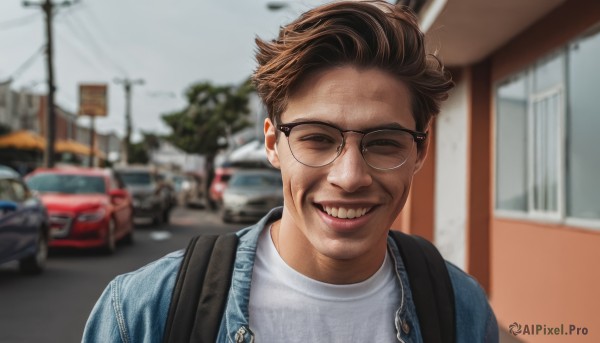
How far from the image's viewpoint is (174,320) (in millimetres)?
1655

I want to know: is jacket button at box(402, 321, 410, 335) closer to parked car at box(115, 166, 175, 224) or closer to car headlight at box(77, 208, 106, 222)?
car headlight at box(77, 208, 106, 222)

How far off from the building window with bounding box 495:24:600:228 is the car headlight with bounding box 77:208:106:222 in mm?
7114

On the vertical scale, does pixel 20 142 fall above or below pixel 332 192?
above

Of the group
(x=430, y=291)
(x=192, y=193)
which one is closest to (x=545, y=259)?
(x=430, y=291)

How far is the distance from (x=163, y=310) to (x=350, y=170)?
0.59m

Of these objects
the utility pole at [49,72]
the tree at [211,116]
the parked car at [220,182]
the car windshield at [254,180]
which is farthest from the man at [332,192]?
the tree at [211,116]

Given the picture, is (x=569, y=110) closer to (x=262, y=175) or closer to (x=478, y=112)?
(x=478, y=112)

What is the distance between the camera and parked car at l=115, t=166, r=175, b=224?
19.7m

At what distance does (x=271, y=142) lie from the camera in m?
2.02

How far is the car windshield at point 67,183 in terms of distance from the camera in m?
12.9

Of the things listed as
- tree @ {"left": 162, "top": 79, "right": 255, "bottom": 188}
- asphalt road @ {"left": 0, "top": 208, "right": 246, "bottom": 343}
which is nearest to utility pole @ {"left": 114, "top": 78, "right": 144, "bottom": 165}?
tree @ {"left": 162, "top": 79, "right": 255, "bottom": 188}

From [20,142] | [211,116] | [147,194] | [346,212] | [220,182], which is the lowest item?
[147,194]

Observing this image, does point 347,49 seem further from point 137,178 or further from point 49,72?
point 49,72

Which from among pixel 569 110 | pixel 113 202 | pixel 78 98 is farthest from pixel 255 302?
pixel 78 98
